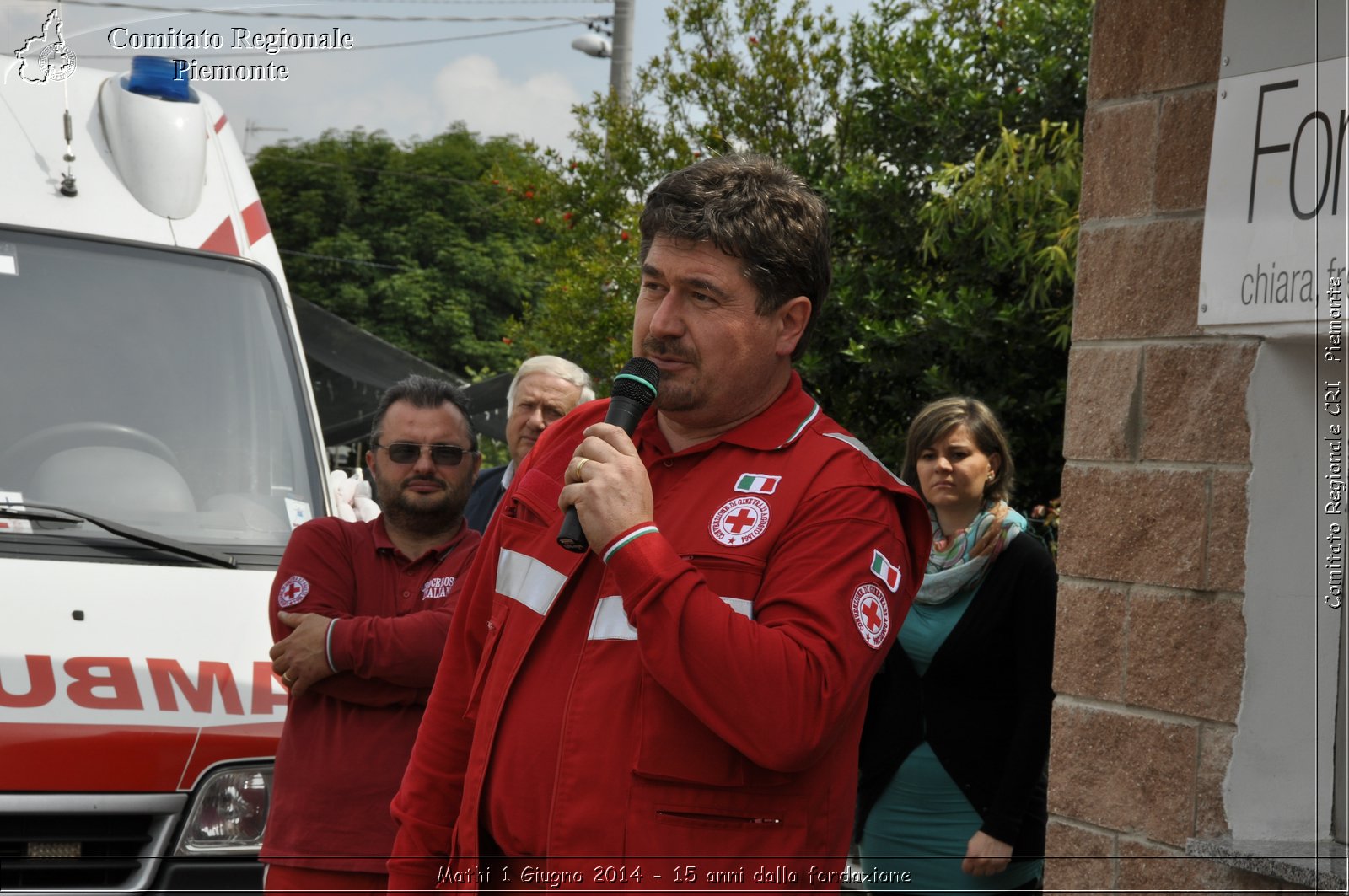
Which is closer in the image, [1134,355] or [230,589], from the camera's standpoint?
[1134,355]

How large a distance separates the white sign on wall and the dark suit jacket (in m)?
2.95

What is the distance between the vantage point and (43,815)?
3.44 meters

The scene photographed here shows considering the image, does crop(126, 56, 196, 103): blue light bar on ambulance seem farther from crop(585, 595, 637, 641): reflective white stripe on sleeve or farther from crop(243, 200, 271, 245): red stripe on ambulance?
crop(585, 595, 637, 641): reflective white stripe on sleeve

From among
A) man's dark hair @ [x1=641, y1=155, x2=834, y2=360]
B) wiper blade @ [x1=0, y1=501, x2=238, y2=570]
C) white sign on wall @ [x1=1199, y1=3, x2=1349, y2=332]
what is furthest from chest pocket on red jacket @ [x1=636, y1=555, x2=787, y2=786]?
wiper blade @ [x1=0, y1=501, x2=238, y2=570]

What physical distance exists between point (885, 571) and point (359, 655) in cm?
158

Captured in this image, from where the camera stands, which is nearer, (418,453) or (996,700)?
(418,453)

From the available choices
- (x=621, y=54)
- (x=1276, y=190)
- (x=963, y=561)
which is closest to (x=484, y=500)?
(x=963, y=561)

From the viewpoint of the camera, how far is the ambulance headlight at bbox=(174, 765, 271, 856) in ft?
11.8

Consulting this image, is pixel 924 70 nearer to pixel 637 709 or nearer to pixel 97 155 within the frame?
pixel 97 155

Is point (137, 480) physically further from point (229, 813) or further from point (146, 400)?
point (229, 813)

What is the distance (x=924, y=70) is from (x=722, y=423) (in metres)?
7.61

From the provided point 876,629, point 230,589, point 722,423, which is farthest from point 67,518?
point 876,629

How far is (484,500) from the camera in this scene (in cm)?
525

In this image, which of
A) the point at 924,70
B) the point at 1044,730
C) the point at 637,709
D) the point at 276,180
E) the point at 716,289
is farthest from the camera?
the point at 276,180
